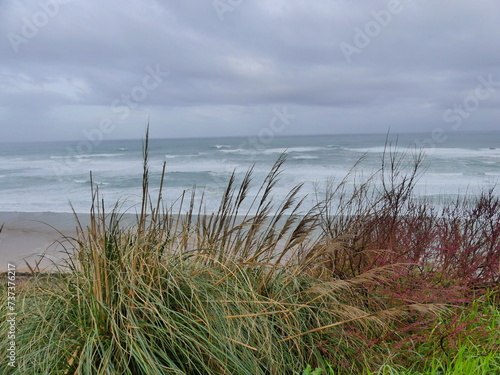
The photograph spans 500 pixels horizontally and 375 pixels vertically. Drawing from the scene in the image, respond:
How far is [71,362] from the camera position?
194 centimetres

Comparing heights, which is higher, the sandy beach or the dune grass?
the dune grass

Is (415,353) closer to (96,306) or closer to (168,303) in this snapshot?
(168,303)

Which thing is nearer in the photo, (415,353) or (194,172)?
(415,353)

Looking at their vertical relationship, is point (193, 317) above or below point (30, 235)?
above

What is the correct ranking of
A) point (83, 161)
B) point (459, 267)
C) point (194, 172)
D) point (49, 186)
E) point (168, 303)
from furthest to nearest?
point (83, 161) → point (194, 172) → point (49, 186) → point (459, 267) → point (168, 303)

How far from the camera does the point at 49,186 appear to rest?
795 inches

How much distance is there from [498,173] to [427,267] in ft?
73.3

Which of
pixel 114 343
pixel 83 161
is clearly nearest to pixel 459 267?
pixel 114 343

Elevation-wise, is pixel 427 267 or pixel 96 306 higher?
pixel 96 306

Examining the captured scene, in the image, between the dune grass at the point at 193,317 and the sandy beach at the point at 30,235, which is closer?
the dune grass at the point at 193,317

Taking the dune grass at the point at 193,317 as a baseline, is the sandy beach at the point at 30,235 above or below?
below

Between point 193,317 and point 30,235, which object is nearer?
point 193,317

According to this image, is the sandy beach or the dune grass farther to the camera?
the sandy beach

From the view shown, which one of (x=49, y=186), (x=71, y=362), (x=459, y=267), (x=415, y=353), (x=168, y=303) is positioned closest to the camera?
(x=71, y=362)
